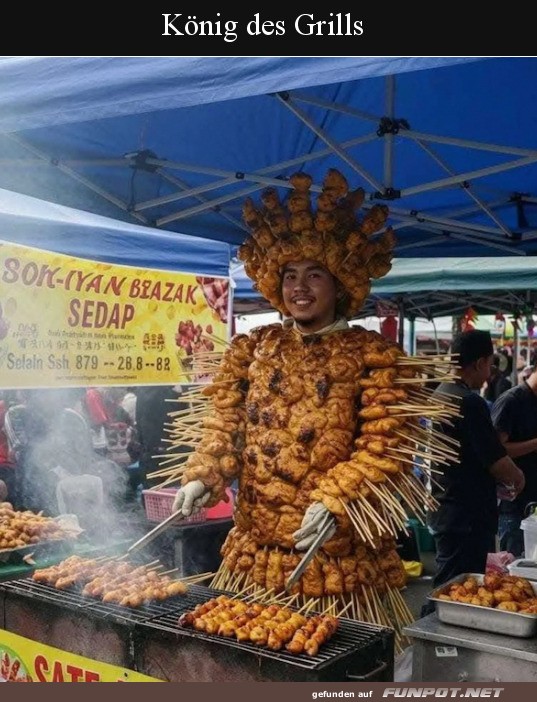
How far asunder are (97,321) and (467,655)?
3735mm

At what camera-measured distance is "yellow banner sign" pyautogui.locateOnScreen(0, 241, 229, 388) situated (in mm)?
4789

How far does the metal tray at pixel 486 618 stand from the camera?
268cm

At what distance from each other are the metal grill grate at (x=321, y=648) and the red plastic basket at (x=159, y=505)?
7.64 feet

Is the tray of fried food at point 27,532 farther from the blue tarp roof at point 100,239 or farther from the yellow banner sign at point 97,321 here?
the blue tarp roof at point 100,239

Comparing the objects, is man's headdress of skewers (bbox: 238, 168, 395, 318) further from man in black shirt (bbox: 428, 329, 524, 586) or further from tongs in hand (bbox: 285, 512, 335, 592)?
man in black shirt (bbox: 428, 329, 524, 586)

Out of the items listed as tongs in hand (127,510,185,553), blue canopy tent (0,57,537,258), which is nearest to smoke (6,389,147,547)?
blue canopy tent (0,57,537,258)

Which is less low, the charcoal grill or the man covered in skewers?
the man covered in skewers

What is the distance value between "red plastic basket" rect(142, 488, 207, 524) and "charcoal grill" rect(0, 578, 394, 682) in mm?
2094

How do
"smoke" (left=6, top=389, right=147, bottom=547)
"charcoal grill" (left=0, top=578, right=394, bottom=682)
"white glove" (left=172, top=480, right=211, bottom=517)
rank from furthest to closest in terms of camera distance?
1. "smoke" (left=6, top=389, right=147, bottom=547)
2. "white glove" (left=172, top=480, right=211, bottom=517)
3. "charcoal grill" (left=0, top=578, right=394, bottom=682)

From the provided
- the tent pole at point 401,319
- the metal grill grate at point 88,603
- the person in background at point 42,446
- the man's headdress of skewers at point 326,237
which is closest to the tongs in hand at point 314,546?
the metal grill grate at point 88,603

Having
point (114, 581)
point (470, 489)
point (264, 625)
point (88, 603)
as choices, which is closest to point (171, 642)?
point (264, 625)

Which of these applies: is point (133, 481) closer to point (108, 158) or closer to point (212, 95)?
point (108, 158)

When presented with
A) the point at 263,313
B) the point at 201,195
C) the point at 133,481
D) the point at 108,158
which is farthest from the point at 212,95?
the point at 263,313
